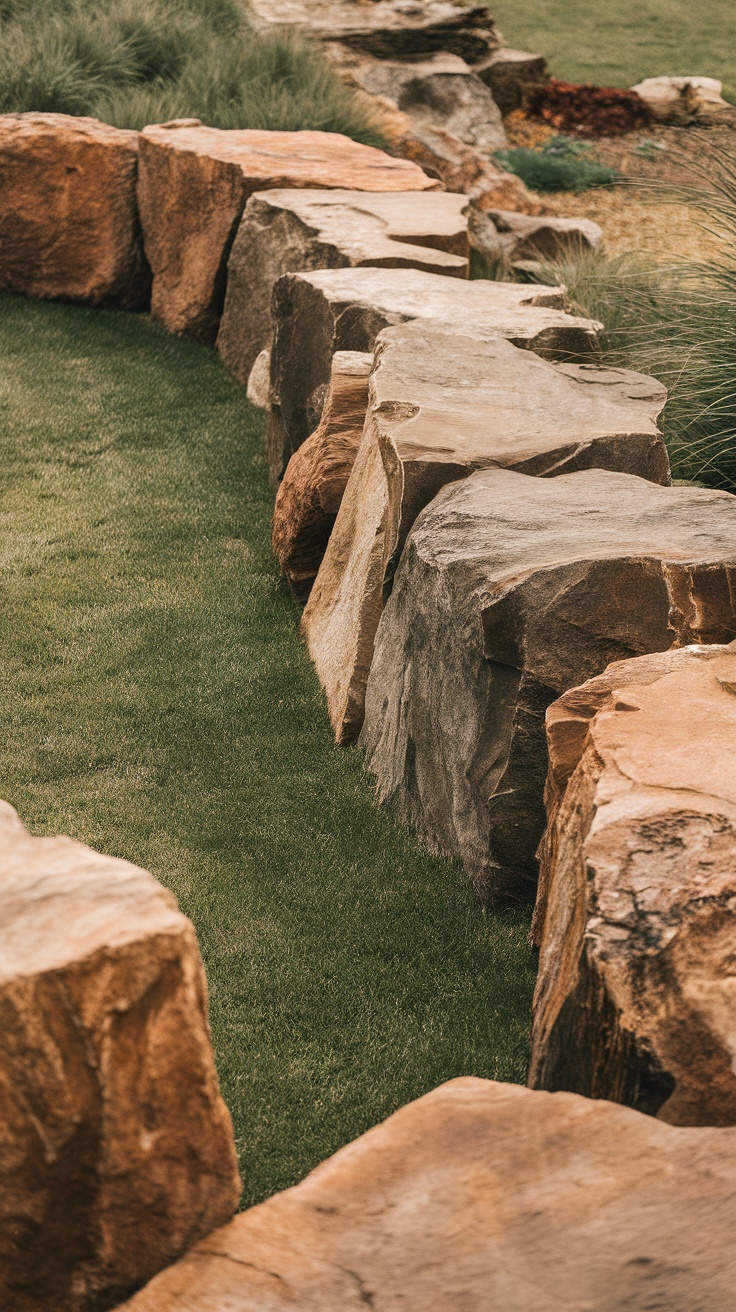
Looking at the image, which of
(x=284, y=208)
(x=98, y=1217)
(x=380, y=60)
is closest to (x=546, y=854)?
(x=98, y=1217)

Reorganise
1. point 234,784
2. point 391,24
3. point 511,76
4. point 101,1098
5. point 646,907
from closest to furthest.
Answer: point 101,1098 → point 646,907 → point 234,784 → point 391,24 → point 511,76

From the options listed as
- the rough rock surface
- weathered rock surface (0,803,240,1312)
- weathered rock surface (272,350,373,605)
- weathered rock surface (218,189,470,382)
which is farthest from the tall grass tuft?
weathered rock surface (0,803,240,1312)

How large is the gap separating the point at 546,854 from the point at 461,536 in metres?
0.83

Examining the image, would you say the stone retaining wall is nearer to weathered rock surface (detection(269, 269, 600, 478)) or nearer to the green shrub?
weathered rock surface (detection(269, 269, 600, 478))

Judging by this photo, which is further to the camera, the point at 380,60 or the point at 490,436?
the point at 380,60

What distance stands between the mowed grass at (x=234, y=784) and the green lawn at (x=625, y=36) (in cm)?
1084

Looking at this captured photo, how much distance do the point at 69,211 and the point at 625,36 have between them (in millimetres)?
11305

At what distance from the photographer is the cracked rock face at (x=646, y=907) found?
1.65 m

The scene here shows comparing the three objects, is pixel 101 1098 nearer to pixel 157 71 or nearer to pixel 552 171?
pixel 157 71

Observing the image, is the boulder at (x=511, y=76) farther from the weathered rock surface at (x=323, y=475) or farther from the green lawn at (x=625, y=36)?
the weathered rock surface at (x=323, y=475)

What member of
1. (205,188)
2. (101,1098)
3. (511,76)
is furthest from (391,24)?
(101,1098)

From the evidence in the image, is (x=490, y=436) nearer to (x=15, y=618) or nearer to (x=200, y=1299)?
(x=15, y=618)

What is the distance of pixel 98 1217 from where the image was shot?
4.61 ft

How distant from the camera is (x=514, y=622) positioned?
2.58 meters
